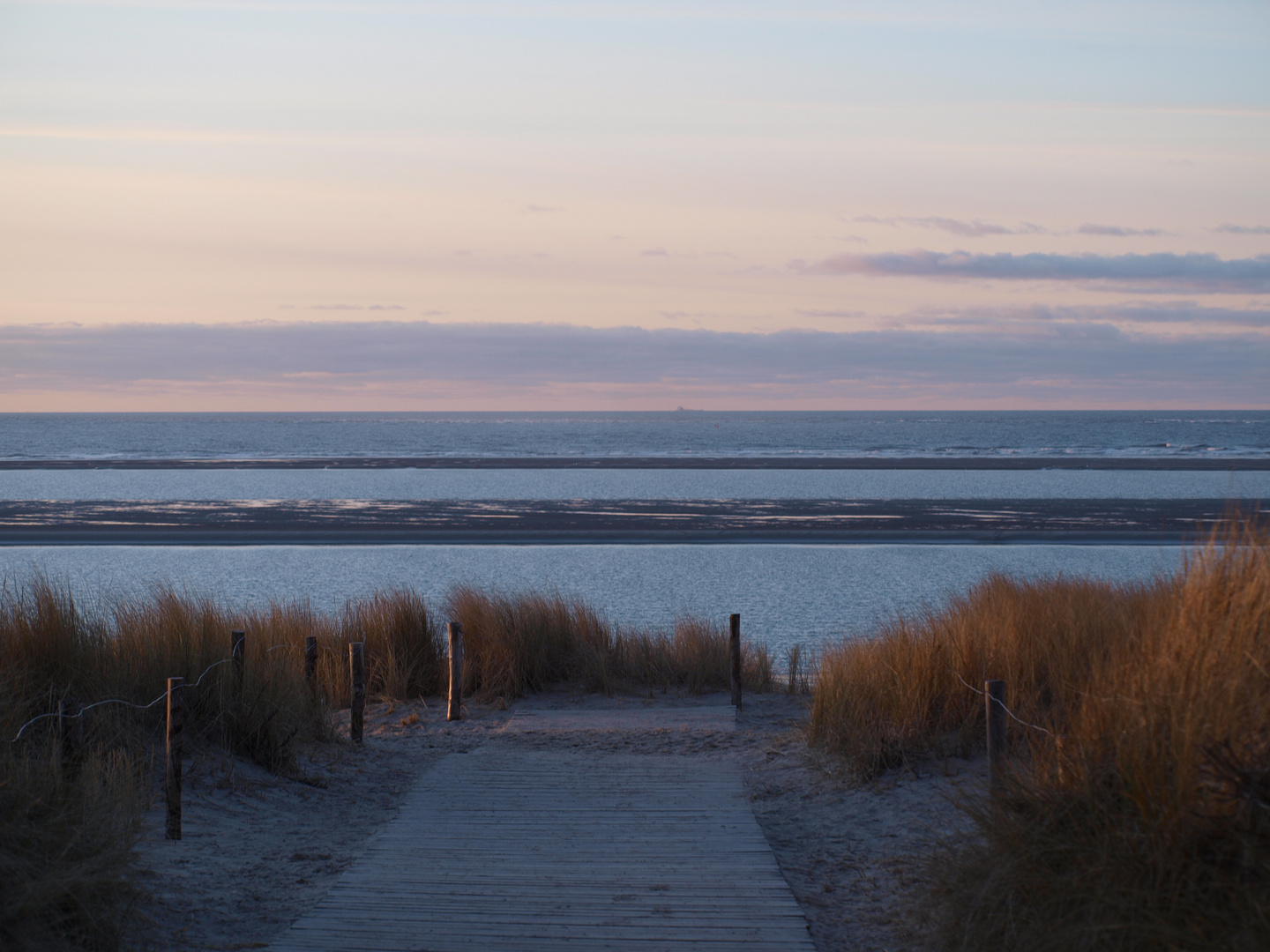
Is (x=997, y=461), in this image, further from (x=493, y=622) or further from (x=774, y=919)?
(x=774, y=919)

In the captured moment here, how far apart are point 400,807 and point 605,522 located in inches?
975

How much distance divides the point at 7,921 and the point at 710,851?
11.9 ft

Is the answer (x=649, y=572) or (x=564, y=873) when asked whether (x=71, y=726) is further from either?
(x=649, y=572)

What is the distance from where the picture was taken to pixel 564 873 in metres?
5.71

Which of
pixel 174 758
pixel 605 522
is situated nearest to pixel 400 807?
pixel 174 758

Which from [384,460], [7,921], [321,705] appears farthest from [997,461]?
[7,921]

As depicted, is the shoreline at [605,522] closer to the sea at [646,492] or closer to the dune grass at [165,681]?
the sea at [646,492]

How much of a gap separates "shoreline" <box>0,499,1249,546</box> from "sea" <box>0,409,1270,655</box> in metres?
1.44

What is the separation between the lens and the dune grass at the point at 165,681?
4387 millimetres

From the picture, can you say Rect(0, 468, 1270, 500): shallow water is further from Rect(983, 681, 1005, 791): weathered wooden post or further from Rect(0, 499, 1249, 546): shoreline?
Rect(983, 681, 1005, 791): weathered wooden post

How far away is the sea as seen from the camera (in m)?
19.0

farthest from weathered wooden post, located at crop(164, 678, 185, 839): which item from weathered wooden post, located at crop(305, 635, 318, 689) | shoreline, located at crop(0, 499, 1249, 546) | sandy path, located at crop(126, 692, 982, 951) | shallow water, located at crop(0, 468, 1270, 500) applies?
shallow water, located at crop(0, 468, 1270, 500)

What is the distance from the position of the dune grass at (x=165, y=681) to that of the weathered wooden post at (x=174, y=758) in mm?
159

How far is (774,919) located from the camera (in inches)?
199
